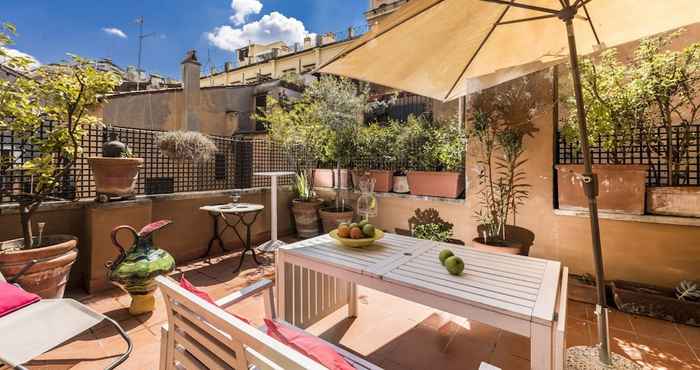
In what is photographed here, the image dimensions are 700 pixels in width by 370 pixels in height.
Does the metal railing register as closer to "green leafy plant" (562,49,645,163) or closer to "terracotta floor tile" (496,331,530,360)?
"green leafy plant" (562,49,645,163)

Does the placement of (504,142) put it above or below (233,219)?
above

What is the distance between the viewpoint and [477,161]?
12.5 ft

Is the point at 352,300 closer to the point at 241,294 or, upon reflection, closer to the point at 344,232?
the point at 344,232

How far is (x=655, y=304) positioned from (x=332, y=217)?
3.78 metres

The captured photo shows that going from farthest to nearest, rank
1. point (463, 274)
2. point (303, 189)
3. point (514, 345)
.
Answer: point (303, 189) < point (514, 345) < point (463, 274)

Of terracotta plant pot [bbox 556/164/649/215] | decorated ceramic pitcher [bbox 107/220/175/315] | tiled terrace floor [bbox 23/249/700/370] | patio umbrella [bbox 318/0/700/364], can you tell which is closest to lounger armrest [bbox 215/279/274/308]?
tiled terrace floor [bbox 23/249/700/370]

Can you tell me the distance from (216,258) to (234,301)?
2.88 metres

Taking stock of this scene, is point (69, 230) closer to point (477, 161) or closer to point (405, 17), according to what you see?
point (405, 17)

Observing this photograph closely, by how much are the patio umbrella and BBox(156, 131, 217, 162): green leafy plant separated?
279 cm

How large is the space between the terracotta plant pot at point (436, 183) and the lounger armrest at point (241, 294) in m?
3.07

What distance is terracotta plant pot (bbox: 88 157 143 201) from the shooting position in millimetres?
2869

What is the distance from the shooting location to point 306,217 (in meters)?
5.01

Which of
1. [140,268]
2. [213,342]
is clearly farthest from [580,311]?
[140,268]

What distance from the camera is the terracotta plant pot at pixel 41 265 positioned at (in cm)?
214
